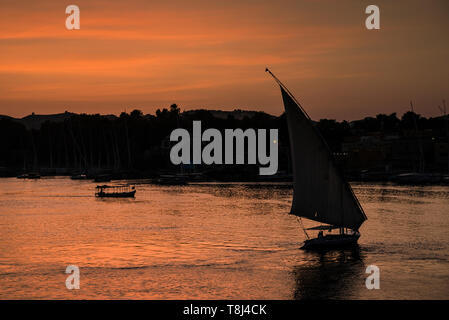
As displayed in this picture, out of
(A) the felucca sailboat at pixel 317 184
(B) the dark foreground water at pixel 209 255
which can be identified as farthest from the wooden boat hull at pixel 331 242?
(B) the dark foreground water at pixel 209 255

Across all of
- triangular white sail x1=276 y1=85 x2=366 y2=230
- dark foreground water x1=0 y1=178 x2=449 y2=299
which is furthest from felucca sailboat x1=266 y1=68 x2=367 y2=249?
dark foreground water x1=0 y1=178 x2=449 y2=299

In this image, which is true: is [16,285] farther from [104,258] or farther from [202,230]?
[202,230]

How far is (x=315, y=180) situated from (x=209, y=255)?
427 inches

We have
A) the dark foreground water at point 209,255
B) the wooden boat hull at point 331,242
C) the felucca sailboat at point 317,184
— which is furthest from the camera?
the wooden boat hull at point 331,242

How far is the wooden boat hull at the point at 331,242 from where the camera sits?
5097 centimetres

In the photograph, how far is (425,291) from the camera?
40219 mm

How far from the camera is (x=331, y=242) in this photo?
51.0 m

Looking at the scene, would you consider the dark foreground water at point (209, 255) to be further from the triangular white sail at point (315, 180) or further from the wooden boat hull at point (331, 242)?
the triangular white sail at point (315, 180)

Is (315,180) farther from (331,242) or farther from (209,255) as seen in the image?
(209,255)

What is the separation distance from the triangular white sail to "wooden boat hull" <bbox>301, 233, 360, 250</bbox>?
1.13 metres
